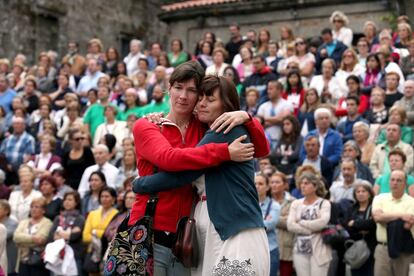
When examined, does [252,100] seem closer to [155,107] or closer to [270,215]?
[155,107]

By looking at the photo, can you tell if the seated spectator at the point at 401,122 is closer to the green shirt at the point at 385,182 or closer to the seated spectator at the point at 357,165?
the seated spectator at the point at 357,165

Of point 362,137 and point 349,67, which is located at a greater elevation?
point 349,67

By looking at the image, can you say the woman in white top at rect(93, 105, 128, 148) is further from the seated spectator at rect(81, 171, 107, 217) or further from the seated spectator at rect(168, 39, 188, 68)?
the seated spectator at rect(168, 39, 188, 68)

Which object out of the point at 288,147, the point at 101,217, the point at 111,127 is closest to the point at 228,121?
the point at 101,217

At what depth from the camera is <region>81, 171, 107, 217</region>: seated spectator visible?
40.5 feet

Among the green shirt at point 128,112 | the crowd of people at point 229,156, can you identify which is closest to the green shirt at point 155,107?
the crowd of people at point 229,156

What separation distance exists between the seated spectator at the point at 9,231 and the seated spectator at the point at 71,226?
2.28 feet

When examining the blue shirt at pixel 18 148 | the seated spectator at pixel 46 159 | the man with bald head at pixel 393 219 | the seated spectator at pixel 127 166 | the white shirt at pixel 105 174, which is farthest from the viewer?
the blue shirt at pixel 18 148

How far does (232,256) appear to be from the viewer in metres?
4.79

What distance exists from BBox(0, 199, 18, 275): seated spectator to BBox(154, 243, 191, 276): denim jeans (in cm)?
717

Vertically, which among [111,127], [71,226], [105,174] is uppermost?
[111,127]

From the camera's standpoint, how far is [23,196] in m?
13.0

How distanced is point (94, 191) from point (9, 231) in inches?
58.2

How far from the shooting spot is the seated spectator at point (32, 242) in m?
11.8
